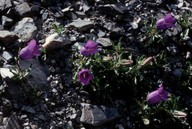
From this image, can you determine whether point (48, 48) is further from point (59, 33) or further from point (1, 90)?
point (1, 90)

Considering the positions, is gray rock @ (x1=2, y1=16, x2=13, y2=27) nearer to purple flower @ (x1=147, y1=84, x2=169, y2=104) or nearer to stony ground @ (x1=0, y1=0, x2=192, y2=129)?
stony ground @ (x1=0, y1=0, x2=192, y2=129)

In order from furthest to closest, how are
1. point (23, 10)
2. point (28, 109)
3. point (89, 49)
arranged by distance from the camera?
point (23, 10) < point (89, 49) < point (28, 109)

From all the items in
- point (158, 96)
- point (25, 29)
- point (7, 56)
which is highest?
point (25, 29)

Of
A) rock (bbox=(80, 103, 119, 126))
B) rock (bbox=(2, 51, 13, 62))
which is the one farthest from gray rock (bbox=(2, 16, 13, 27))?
rock (bbox=(80, 103, 119, 126))

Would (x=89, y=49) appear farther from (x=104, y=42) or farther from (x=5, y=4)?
(x=5, y=4)

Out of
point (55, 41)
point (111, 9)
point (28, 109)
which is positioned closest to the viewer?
point (28, 109)

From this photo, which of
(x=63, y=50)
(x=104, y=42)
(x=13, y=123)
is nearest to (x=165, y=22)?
(x=104, y=42)
